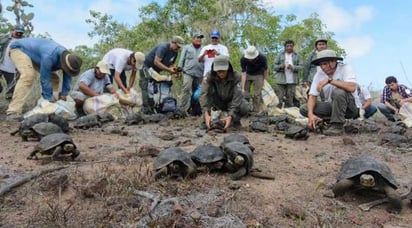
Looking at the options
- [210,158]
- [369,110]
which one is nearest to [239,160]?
[210,158]

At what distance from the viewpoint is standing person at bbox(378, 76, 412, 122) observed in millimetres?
9430

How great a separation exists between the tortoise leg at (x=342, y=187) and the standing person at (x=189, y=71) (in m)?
5.48

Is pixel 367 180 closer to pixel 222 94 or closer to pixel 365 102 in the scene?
pixel 222 94

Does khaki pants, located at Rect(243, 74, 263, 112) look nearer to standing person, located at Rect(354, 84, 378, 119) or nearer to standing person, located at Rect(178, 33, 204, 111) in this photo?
standing person, located at Rect(178, 33, 204, 111)

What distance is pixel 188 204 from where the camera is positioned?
3596mm

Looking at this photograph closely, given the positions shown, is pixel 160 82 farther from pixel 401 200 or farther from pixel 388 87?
pixel 401 200

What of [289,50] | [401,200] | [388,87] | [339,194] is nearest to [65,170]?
[339,194]

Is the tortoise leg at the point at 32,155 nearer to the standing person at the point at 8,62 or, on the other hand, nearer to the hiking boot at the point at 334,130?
the hiking boot at the point at 334,130

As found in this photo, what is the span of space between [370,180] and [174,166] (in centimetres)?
154

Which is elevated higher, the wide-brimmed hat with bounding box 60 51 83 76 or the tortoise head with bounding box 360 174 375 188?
the wide-brimmed hat with bounding box 60 51 83 76

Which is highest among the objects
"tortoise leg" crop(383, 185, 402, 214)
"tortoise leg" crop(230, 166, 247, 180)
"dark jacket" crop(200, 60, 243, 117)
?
"dark jacket" crop(200, 60, 243, 117)

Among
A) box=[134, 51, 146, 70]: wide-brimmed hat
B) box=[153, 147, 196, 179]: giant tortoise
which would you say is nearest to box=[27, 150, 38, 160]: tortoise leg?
box=[153, 147, 196, 179]: giant tortoise

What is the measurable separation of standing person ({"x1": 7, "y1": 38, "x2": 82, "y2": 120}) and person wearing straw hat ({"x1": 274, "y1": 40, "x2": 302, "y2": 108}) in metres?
4.01

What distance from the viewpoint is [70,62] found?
7473mm
